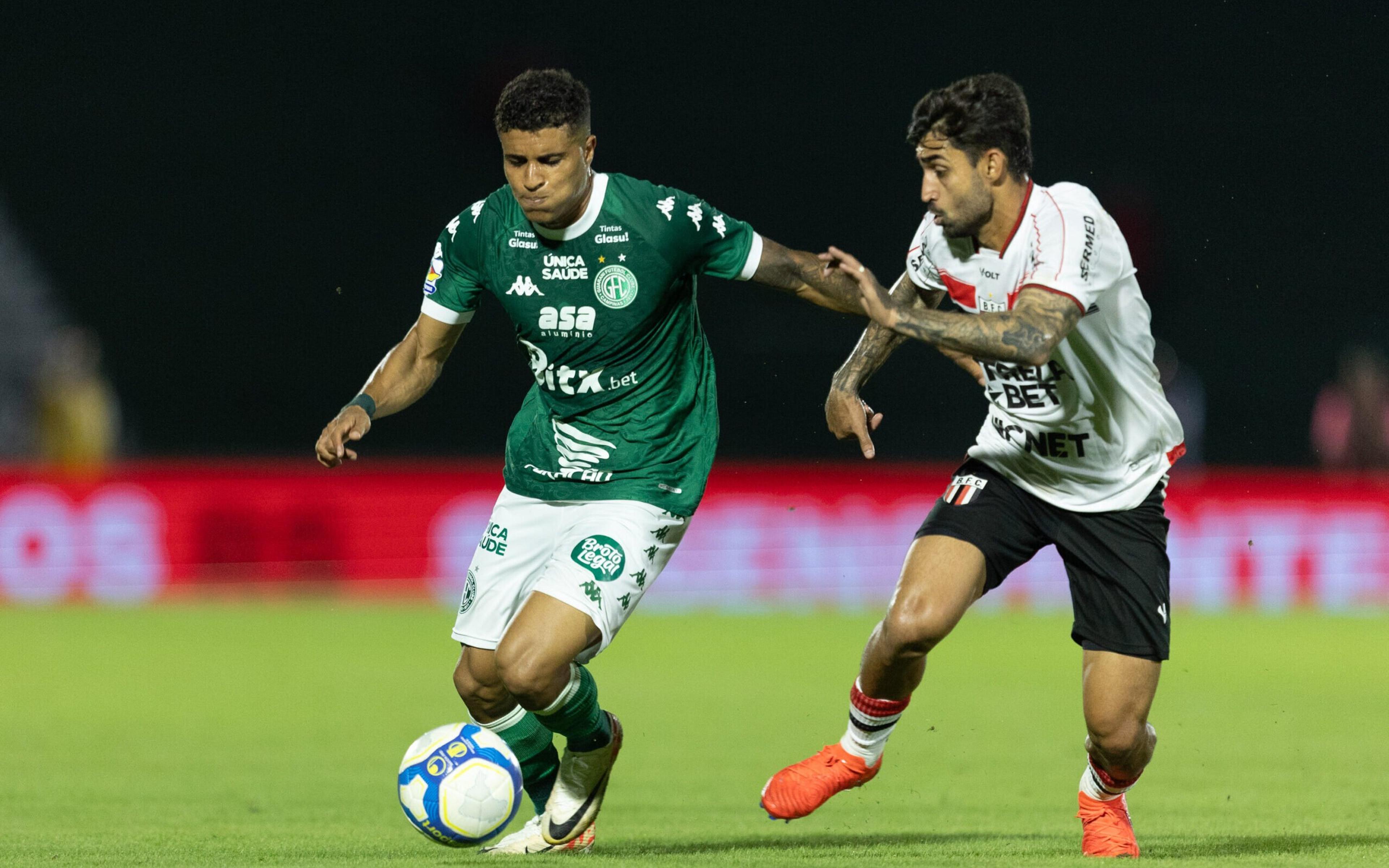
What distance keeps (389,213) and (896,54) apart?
24.2 feet

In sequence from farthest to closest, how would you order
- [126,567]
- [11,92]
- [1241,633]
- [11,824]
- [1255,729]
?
[11,92], [126,567], [1241,633], [1255,729], [11,824]

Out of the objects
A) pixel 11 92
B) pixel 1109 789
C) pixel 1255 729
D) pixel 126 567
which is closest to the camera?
pixel 1109 789

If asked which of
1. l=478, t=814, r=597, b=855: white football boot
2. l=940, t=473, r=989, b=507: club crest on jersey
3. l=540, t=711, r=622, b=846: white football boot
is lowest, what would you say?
l=478, t=814, r=597, b=855: white football boot

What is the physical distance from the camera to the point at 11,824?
6340mm

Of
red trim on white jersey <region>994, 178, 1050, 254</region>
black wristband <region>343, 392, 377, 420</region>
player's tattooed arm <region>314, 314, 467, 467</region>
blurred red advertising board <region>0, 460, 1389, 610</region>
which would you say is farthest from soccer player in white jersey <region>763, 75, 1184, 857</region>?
blurred red advertising board <region>0, 460, 1389, 610</region>

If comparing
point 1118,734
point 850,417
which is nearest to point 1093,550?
point 1118,734

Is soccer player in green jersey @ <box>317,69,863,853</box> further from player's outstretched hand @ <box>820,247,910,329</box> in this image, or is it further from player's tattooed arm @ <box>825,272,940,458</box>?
player's outstretched hand @ <box>820,247,910,329</box>

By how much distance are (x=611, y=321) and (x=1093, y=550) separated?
1.68m

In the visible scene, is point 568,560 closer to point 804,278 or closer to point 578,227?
point 578,227

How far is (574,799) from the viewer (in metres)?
5.70

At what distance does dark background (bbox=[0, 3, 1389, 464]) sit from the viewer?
21188 mm

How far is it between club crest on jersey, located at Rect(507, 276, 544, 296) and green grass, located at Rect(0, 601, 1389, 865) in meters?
1.79

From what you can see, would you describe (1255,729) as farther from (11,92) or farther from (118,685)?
(11,92)

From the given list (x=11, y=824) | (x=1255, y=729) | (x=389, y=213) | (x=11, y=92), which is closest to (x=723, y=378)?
(x=389, y=213)
